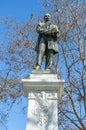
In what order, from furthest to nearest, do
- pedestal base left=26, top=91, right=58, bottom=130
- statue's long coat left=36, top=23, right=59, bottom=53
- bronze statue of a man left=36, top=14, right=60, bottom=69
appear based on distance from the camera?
statue's long coat left=36, top=23, right=59, bottom=53 < bronze statue of a man left=36, top=14, right=60, bottom=69 < pedestal base left=26, top=91, right=58, bottom=130

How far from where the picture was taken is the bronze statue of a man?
950cm

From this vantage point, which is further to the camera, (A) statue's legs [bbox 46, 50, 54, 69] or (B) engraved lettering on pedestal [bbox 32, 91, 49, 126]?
(A) statue's legs [bbox 46, 50, 54, 69]

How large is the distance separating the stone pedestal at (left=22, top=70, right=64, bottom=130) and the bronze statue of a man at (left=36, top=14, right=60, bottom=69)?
85 cm

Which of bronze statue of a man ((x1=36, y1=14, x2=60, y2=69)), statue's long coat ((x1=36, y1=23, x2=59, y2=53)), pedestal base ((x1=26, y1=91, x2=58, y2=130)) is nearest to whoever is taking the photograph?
pedestal base ((x1=26, y1=91, x2=58, y2=130))

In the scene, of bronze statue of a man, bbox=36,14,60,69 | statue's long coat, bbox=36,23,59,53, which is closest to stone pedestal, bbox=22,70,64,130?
bronze statue of a man, bbox=36,14,60,69

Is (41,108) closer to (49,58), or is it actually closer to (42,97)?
(42,97)

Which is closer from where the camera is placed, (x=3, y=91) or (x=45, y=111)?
(x=45, y=111)

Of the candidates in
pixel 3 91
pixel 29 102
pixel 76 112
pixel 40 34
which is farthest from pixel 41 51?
pixel 3 91

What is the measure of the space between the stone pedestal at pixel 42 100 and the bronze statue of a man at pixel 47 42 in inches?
33.4

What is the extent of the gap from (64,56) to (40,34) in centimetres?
766

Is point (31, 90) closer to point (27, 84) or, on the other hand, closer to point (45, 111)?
point (27, 84)

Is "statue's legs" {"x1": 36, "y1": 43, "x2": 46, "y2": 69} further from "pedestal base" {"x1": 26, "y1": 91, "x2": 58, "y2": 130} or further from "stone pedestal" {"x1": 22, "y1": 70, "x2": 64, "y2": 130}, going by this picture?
"pedestal base" {"x1": 26, "y1": 91, "x2": 58, "y2": 130}

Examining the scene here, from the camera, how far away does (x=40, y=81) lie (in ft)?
28.4

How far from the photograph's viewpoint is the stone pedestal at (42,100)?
821 centimetres
